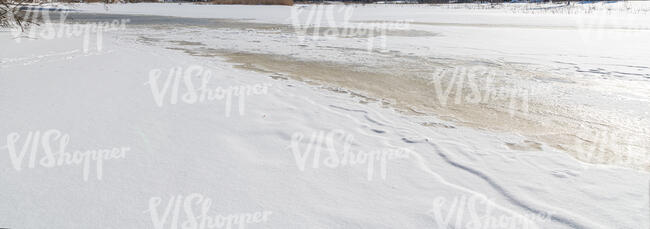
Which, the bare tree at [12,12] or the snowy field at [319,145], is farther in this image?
the bare tree at [12,12]

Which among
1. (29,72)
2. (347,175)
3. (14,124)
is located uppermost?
(29,72)

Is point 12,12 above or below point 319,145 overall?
above

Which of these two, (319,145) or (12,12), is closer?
(319,145)

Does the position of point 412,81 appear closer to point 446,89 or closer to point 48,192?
point 446,89

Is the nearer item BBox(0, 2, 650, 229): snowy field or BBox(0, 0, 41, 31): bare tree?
BBox(0, 2, 650, 229): snowy field

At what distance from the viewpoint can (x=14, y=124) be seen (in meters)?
3.73

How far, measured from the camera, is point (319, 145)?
371 centimetres

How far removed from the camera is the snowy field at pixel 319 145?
2.46m

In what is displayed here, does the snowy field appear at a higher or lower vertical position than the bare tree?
lower

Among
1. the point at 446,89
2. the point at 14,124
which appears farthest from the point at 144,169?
the point at 446,89

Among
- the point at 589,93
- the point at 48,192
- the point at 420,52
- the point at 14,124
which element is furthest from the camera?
A: the point at 420,52

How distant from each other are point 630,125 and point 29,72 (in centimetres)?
850

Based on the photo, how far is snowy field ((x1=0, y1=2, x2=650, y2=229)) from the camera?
246cm

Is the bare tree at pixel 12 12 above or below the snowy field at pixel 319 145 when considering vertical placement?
above
